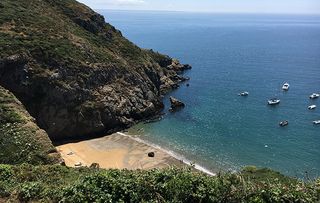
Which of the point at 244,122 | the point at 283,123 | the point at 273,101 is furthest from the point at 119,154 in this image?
the point at 273,101

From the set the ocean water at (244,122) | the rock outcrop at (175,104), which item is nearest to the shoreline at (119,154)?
the ocean water at (244,122)

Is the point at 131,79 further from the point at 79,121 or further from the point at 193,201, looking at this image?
the point at 193,201

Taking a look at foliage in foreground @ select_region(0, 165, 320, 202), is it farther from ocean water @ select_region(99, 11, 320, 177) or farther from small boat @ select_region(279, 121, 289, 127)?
small boat @ select_region(279, 121, 289, 127)

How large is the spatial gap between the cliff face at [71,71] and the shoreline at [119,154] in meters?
4.43

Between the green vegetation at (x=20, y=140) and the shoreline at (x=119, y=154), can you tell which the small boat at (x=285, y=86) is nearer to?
the shoreline at (x=119, y=154)

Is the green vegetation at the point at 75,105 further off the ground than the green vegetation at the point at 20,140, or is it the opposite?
the green vegetation at the point at 75,105

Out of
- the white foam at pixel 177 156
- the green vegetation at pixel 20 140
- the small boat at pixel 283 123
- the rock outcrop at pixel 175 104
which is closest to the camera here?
the green vegetation at pixel 20 140

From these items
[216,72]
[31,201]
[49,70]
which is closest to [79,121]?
[49,70]

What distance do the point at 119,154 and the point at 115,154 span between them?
0.66 m

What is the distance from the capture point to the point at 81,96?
72562 mm

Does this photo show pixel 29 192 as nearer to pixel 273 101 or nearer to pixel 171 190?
pixel 171 190

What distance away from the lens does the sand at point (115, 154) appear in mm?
59000

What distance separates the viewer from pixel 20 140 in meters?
49.8

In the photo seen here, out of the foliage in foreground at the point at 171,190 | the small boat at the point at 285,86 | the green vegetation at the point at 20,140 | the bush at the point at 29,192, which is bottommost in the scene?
the small boat at the point at 285,86
